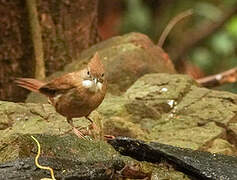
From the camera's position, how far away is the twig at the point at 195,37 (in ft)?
31.9

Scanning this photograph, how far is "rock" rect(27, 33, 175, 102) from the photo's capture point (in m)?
6.70

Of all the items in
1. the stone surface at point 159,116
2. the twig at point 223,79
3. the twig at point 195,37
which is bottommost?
the stone surface at point 159,116

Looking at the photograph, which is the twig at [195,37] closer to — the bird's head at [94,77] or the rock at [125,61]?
the rock at [125,61]

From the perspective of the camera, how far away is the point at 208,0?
1195 cm

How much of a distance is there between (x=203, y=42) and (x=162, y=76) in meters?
4.50

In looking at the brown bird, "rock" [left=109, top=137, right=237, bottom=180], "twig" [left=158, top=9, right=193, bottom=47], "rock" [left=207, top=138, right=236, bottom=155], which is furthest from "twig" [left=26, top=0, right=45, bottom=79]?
"twig" [left=158, top=9, right=193, bottom=47]

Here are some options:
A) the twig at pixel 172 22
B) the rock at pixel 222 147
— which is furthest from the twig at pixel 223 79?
the twig at pixel 172 22

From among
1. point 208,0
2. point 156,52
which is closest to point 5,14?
point 156,52

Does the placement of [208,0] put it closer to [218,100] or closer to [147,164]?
[218,100]

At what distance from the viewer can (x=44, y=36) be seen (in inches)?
→ 288

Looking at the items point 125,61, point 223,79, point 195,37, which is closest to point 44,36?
point 125,61

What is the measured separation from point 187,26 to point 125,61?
196 inches

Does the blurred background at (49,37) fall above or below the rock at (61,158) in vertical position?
above

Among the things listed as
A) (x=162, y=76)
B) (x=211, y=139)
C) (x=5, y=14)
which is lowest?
(x=211, y=139)
